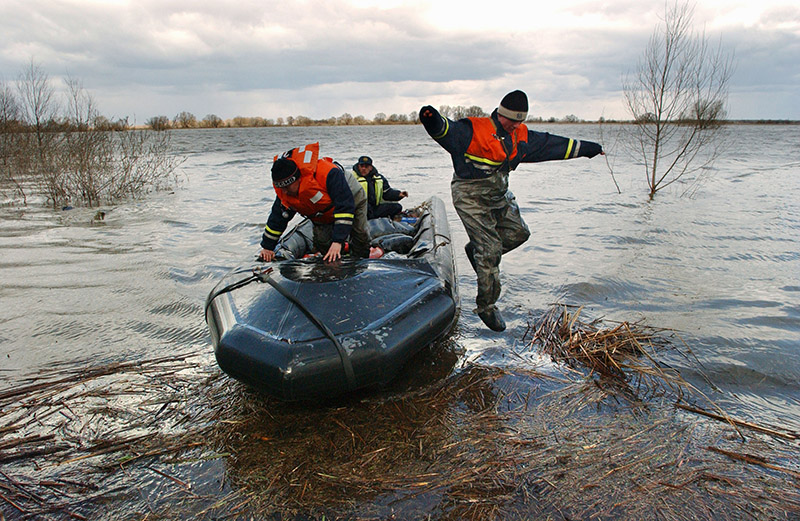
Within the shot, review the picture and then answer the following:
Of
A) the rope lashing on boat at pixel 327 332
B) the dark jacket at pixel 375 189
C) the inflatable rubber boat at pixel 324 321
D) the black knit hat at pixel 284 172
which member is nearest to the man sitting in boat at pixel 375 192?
the dark jacket at pixel 375 189

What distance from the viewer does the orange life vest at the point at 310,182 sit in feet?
15.1

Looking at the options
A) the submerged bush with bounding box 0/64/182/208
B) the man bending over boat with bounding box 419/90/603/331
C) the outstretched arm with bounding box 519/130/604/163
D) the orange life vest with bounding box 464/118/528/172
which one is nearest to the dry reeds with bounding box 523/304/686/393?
the man bending over boat with bounding box 419/90/603/331

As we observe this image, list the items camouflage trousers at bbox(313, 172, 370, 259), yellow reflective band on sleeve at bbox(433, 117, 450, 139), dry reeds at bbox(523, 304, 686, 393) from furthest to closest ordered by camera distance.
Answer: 1. camouflage trousers at bbox(313, 172, 370, 259)
2. yellow reflective band on sleeve at bbox(433, 117, 450, 139)
3. dry reeds at bbox(523, 304, 686, 393)

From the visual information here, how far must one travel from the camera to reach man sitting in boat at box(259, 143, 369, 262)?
4383mm

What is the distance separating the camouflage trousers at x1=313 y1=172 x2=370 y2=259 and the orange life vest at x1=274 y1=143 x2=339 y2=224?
37 cm

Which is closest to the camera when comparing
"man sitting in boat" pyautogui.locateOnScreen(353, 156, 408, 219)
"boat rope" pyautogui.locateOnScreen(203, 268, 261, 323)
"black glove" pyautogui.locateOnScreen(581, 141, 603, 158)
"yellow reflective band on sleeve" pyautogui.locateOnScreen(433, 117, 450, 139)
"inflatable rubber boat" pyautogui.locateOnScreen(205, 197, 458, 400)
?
"inflatable rubber boat" pyautogui.locateOnScreen(205, 197, 458, 400)

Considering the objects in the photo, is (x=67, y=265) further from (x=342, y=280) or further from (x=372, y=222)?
(x=342, y=280)

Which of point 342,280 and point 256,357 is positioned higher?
point 342,280

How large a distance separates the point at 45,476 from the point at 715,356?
5084 millimetres

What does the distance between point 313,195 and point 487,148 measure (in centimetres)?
164

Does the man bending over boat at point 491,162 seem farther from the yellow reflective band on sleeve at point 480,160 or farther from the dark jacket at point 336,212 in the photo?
the dark jacket at point 336,212

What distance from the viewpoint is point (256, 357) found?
121 inches

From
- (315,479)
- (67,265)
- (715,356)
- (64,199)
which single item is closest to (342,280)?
(315,479)

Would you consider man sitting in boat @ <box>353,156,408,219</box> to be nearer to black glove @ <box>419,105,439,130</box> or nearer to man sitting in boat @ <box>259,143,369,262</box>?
man sitting in boat @ <box>259,143,369,262</box>
